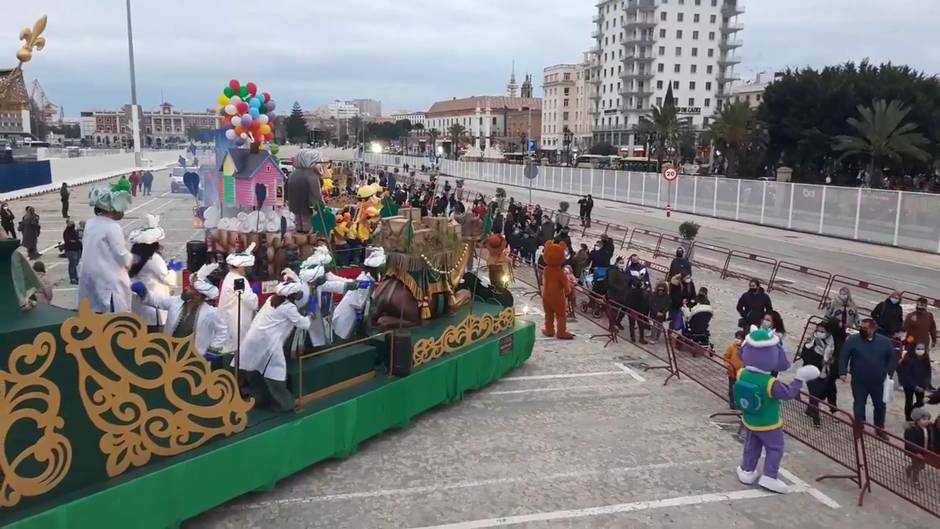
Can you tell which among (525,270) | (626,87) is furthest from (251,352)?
→ (626,87)

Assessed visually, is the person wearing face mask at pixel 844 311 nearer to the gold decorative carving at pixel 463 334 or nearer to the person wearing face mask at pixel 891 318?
the person wearing face mask at pixel 891 318

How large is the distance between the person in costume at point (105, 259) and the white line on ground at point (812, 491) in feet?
23.3

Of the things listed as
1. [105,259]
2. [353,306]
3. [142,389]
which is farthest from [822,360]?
[105,259]

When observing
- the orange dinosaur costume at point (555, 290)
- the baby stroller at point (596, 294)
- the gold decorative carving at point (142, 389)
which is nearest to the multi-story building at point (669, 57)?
the baby stroller at point (596, 294)

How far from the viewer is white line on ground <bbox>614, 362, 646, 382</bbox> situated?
10.1m

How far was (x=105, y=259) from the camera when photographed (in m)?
6.65

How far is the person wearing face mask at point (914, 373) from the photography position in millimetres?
8258

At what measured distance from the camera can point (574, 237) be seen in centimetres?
2641

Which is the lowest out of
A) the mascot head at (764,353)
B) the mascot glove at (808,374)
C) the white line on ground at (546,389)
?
the white line on ground at (546,389)

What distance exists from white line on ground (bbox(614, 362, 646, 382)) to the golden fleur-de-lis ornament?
8.34 metres

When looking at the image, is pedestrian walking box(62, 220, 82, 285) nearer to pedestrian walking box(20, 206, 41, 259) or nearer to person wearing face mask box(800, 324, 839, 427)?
pedestrian walking box(20, 206, 41, 259)

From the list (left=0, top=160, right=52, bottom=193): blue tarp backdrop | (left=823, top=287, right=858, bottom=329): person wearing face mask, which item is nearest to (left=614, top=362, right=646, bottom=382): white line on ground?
(left=823, top=287, right=858, bottom=329): person wearing face mask

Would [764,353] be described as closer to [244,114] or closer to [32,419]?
[32,419]

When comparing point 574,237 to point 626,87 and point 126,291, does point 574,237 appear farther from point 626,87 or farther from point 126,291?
point 626,87
